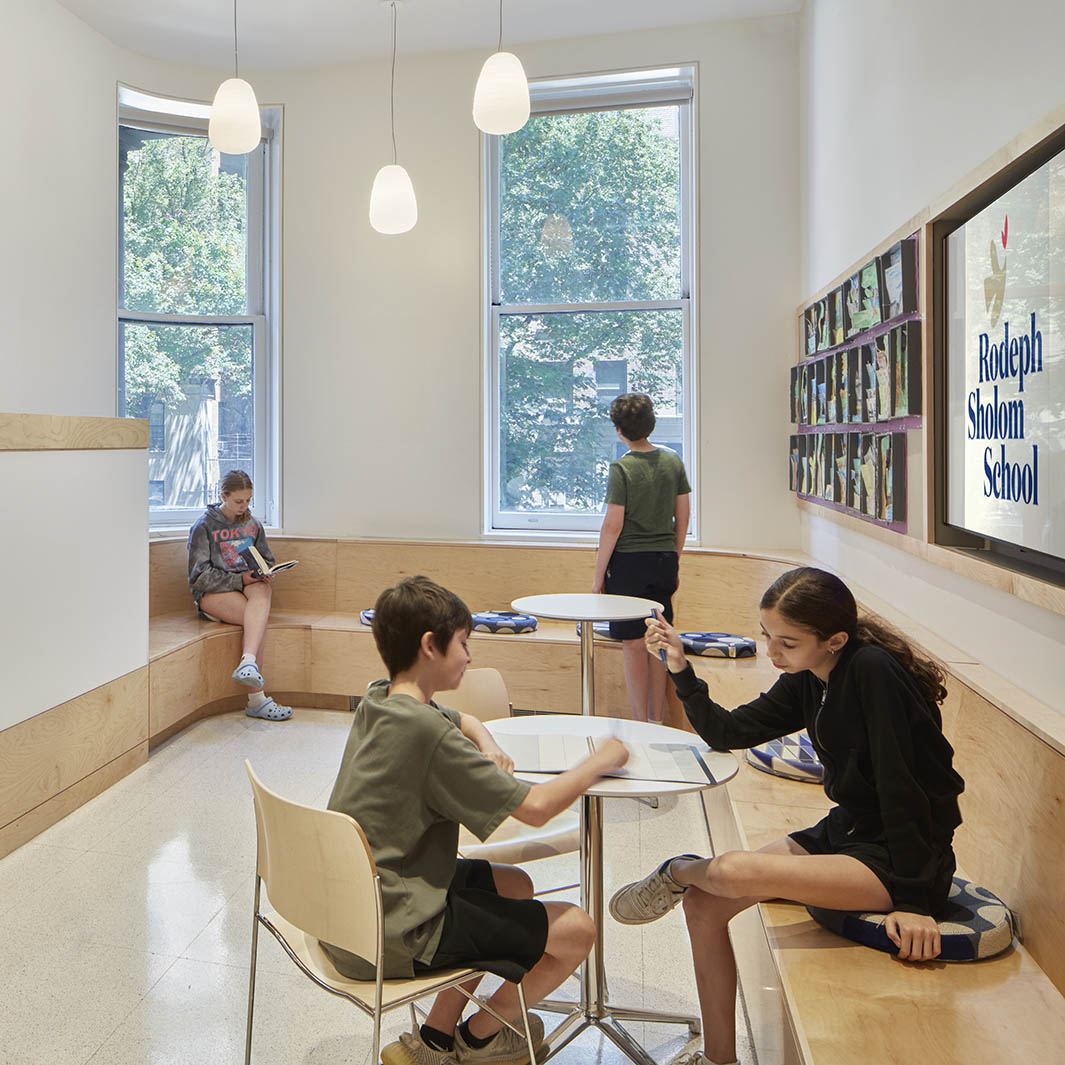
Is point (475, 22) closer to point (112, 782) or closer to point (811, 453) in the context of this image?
point (811, 453)

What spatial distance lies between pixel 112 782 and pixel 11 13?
3.59 meters

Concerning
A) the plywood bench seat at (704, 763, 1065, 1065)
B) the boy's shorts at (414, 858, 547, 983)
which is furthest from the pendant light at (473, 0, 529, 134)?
the plywood bench seat at (704, 763, 1065, 1065)

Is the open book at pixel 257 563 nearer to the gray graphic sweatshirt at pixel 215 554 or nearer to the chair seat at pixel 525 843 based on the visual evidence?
the gray graphic sweatshirt at pixel 215 554

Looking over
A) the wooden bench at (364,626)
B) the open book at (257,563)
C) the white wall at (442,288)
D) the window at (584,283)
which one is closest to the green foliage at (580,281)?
the window at (584,283)

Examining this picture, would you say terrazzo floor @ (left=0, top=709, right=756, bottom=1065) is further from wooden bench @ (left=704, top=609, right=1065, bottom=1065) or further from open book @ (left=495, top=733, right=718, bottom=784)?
open book @ (left=495, top=733, right=718, bottom=784)

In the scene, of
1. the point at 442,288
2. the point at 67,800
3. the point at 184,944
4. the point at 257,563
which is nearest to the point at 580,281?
the point at 442,288

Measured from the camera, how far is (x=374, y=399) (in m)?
5.43

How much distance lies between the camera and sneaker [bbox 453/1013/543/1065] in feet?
5.75

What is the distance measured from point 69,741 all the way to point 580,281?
3.47 m

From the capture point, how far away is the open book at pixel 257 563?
4910 mm

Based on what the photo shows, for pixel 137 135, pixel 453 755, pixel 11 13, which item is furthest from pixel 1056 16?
pixel 137 135

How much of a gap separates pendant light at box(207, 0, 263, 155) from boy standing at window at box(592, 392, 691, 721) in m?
1.68

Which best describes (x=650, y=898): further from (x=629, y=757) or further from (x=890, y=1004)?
(x=890, y=1004)

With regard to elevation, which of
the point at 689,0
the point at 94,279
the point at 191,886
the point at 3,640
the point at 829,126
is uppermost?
the point at 689,0
